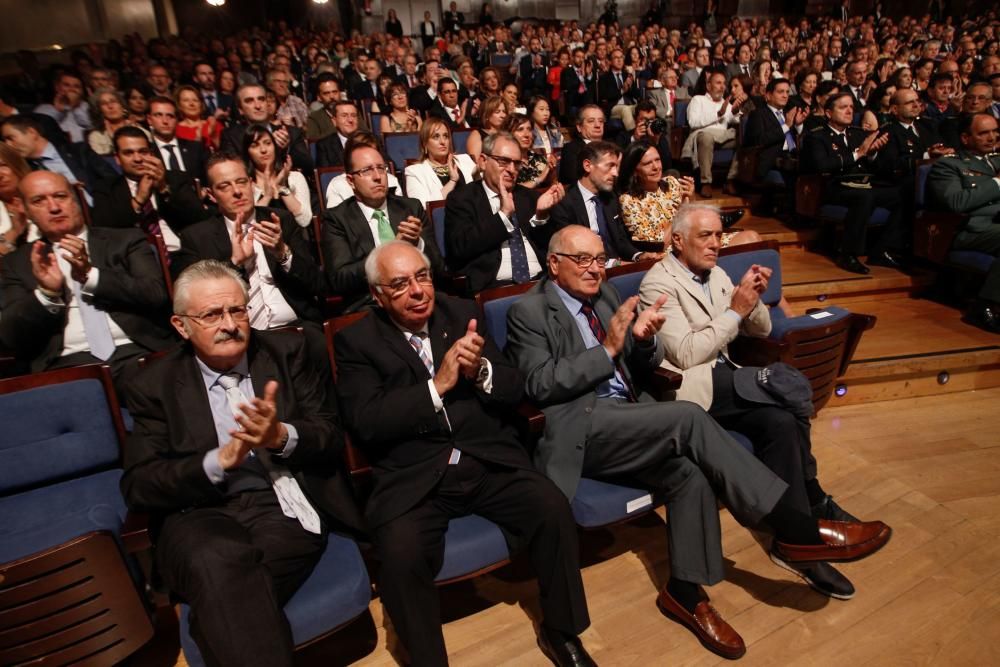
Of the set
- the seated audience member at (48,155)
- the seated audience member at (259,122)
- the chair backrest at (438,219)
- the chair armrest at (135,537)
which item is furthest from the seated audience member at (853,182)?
the seated audience member at (48,155)

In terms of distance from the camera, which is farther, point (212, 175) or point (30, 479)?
point (212, 175)

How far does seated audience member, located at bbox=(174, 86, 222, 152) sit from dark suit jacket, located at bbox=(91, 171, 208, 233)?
114 centimetres

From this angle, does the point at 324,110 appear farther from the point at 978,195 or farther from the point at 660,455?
the point at 978,195

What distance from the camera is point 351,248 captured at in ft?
7.77

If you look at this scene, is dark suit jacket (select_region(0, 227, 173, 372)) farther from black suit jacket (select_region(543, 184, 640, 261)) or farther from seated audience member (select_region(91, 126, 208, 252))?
black suit jacket (select_region(543, 184, 640, 261))

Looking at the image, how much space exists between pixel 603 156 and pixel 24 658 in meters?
2.44

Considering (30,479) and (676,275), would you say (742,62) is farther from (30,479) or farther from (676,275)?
(30,479)

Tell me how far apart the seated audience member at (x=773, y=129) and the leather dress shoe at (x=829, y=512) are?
10.1 ft

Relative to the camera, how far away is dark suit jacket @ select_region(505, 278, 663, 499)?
1.62 meters

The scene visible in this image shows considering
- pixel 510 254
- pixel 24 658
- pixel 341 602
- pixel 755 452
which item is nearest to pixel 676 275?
pixel 755 452

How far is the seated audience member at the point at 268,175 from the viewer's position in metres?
2.80

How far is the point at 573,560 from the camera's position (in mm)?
1467

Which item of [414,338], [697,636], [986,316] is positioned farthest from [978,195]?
[414,338]

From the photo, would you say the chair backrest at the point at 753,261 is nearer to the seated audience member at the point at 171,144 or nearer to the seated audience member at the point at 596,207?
the seated audience member at the point at 596,207
